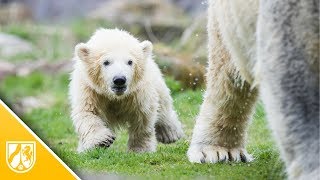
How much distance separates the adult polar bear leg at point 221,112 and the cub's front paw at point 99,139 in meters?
0.66

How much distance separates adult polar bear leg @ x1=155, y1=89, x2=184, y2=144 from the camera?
6.29 m

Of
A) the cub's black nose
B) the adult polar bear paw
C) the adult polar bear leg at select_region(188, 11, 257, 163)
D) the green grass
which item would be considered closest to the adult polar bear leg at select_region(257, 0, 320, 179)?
the green grass

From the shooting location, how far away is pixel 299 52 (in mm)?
3184

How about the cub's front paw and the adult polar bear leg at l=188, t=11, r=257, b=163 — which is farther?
the cub's front paw

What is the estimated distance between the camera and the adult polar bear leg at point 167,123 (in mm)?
6289

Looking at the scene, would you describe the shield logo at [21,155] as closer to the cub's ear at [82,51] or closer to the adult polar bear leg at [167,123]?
the cub's ear at [82,51]

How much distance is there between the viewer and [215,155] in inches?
196

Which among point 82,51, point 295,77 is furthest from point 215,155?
point 295,77

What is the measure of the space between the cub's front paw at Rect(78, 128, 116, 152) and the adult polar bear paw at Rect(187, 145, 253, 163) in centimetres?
68

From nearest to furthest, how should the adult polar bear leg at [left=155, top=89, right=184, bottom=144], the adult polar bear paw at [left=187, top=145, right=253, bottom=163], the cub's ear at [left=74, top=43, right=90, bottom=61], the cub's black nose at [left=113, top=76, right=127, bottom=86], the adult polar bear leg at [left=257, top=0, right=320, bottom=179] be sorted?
1. the adult polar bear leg at [left=257, top=0, right=320, bottom=179]
2. the adult polar bear paw at [left=187, top=145, right=253, bottom=163]
3. the cub's black nose at [left=113, top=76, right=127, bottom=86]
4. the cub's ear at [left=74, top=43, right=90, bottom=61]
5. the adult polar bear leg at [left=155, top=89, right=184, bottom=144]

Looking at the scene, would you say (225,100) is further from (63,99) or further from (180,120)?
(63,99)

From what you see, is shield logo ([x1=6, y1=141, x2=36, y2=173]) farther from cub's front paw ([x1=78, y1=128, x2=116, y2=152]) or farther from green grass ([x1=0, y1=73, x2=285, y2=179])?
cub's front paw ([x1=78, y1=128, x2=116, y2=152])

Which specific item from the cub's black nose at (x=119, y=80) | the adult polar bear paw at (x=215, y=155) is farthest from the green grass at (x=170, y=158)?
the cub's black nose at (x=119, y=80)

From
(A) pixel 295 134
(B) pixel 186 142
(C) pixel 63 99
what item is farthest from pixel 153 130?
(C) pixel 63 99
